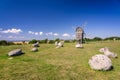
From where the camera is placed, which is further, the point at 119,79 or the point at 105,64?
the point at 105,64

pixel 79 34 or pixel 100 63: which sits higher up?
pixel 79 34

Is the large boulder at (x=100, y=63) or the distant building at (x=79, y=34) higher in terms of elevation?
the distant building at (x=79, y=34)

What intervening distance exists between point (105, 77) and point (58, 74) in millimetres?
4305

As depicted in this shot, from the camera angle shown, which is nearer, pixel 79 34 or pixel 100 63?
pixel 100 63

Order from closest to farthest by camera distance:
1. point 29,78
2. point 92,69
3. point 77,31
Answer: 1. point 29,78
2. point 92,69
3. point 77,31

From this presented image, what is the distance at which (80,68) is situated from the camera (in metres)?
15.2

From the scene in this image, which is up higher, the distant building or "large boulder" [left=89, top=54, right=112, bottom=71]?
the distant building

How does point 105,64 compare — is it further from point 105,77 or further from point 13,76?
point 13,76

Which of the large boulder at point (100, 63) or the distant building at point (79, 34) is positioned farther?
the distant building at point (79, 34)

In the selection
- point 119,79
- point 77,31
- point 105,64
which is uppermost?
point 77,31

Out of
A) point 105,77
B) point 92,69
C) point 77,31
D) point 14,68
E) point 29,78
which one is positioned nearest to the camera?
point 29,78

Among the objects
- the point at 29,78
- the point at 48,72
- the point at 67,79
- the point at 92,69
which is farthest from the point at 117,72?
the point at 29,78

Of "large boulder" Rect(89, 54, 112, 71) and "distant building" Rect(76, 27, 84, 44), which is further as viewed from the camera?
"distant building" Rect(76, 27, 84, 44)

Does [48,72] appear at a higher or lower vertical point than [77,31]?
lower
